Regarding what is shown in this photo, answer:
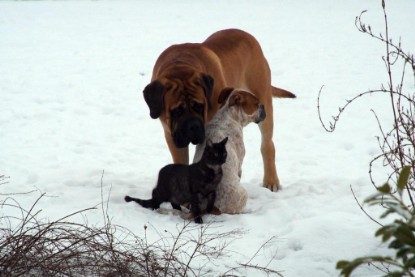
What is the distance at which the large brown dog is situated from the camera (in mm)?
4727

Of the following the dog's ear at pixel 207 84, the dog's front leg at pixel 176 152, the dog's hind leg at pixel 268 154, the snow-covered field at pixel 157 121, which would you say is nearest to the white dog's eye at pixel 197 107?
the dog's ear at pixel 207 84

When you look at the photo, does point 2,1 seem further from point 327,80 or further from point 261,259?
point 261,259

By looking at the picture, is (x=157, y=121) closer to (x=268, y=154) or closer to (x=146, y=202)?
(x=268, y=154)

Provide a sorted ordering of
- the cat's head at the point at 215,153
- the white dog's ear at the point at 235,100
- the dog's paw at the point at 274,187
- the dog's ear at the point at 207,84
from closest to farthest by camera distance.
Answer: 1. the cat's head at the point at 215,153
2. the dog's ear at the point at 207,84
3. the white dog's ear at the point at 235,100
4. the dog's paw at the point at 274,187

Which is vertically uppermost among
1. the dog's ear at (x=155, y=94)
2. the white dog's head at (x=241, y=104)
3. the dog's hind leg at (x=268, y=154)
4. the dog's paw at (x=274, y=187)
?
the dog's ear at (x=155, y=94)

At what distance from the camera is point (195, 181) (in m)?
4.39

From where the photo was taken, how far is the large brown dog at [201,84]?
15.5 feet

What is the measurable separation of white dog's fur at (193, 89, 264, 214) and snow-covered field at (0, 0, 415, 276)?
14cm

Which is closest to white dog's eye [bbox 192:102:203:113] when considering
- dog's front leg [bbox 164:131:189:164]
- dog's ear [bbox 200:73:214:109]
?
dog's ear [bbox 200:73:214:109]

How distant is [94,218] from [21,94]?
6.15 m

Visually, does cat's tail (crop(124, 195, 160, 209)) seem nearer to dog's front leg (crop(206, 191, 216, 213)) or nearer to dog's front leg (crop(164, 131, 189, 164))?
dog's front leg (crop(206, 191, 216, 213))

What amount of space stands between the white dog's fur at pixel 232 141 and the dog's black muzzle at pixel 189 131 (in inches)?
7.4

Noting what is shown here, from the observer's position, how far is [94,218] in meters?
4.42

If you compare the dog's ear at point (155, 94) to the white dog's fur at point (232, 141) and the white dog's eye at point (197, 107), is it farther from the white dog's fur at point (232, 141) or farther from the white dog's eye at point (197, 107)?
the white dog's fur at point (232, 141)
